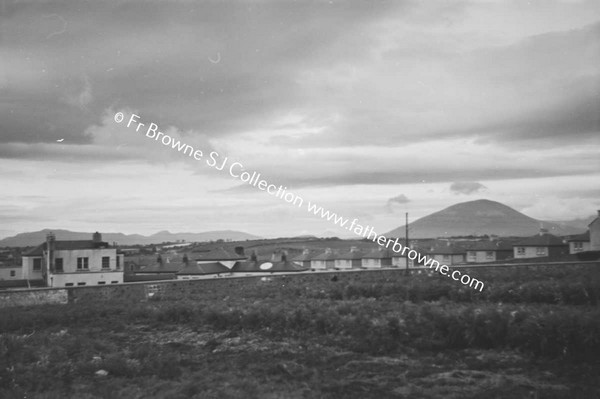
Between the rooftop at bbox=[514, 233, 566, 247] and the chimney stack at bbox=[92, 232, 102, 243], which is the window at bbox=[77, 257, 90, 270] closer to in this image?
the chimney stack at bbox=[92, 232, 102, 243]

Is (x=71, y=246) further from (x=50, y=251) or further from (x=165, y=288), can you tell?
(x=165, y=288)

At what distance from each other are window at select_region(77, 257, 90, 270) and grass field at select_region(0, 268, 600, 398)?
37.0 m

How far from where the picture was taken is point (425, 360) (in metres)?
13.6

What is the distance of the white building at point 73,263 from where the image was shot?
56438mm

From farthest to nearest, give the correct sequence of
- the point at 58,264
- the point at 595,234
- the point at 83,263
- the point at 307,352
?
1. the point at 595,234
2. the point at 83,263
3. the point at 58,264
4. the point at 307,352

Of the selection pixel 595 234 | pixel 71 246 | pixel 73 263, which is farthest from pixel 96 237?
pixel 595 234

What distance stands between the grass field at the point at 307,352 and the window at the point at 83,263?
37.0m

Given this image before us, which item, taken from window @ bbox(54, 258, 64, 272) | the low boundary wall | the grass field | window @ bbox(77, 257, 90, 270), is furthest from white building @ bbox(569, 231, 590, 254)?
window @ bbox(54, 258, 64, 272)

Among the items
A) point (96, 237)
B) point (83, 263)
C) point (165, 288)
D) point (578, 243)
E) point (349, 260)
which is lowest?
point (349, 260)

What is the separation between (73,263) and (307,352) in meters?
50.2

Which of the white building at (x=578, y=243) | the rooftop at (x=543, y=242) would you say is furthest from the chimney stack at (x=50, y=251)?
the white building at (x=578, y=243)

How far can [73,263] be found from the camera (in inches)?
2258

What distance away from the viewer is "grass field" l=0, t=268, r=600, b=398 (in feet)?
36.5

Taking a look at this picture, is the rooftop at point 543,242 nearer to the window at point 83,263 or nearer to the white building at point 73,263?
the white building at point 73,263
